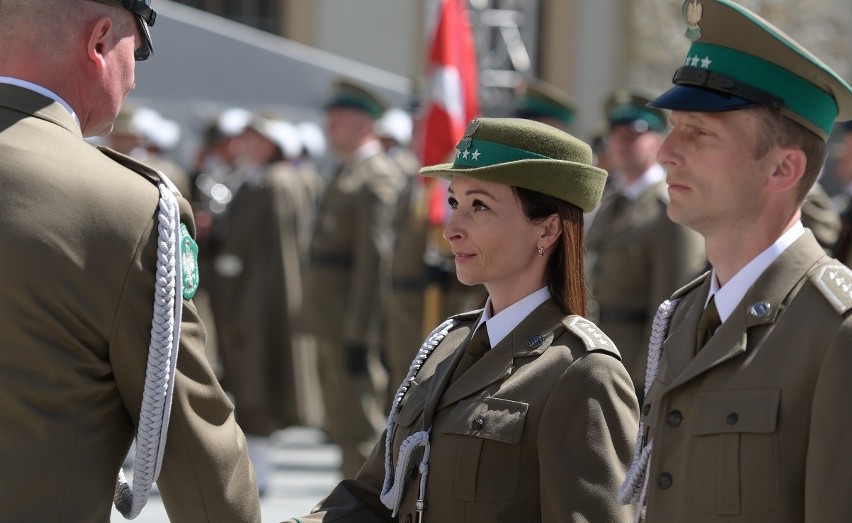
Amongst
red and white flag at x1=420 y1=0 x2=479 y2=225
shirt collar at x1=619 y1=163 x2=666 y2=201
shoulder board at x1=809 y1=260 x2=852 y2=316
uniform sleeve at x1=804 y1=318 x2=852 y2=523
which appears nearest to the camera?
uniform sleeve at x1=804 y1=318 x2=852 y2=523

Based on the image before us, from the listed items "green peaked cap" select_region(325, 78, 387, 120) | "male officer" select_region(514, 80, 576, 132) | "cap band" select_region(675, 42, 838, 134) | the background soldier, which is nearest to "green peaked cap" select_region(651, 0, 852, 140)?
"cap band" select_region(675, 42, 838, 134)

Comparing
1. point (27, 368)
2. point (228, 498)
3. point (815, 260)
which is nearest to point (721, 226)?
point (815, 260)

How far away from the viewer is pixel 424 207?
26.9 ft

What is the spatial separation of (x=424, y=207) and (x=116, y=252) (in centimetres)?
557

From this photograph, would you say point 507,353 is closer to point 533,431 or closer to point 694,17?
point 533,431

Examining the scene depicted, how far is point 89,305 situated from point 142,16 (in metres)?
0.62

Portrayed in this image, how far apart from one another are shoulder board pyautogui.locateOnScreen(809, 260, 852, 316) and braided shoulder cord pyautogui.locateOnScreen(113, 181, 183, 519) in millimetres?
1159

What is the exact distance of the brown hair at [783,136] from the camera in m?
2.49

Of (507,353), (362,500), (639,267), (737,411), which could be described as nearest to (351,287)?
(639,267)

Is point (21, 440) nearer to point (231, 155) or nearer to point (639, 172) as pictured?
point (639, 172)

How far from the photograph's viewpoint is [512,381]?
9.72 ft

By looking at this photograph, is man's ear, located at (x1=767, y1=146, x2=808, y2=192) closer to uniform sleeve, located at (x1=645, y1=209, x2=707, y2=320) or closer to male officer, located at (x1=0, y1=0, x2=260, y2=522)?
male officer, located at (x1=0, y1=0, x2=260, y2=522)

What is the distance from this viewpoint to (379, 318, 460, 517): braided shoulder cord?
3.01 metres

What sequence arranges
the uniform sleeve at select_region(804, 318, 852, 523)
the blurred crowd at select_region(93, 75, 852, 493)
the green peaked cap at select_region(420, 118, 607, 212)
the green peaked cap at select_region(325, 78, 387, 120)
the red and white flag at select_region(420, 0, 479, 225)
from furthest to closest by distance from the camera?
1. the green peaked cap at select_region(325, 78, 387, 120)
2. the blurred crowd at select_region(93, 75, 852, 493)
3. the red and white flag at select_region(420, 0, 479, 225)
4. the green peaked cap at select_region(420, 118, 607, 212)
5. the uniform sleeve at select_region(804, 318, 852, 523)
